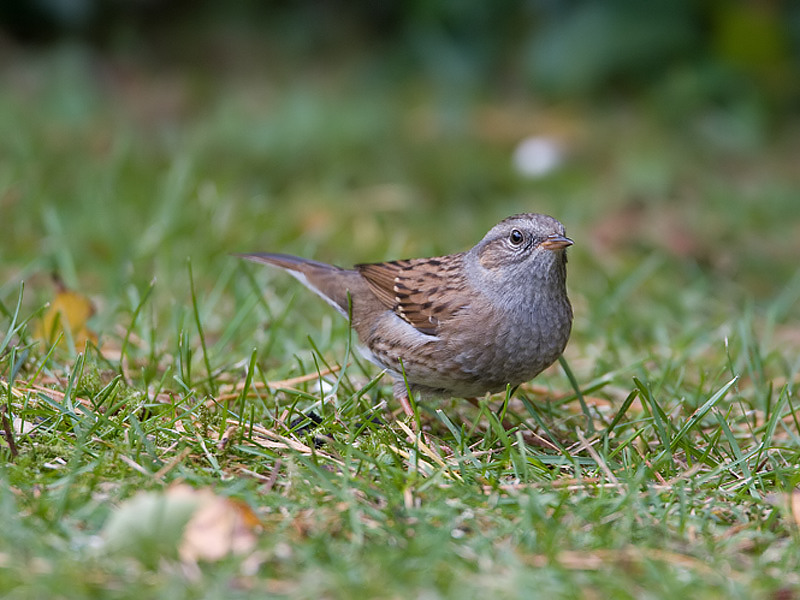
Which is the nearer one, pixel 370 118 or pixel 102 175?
pixel 102 175

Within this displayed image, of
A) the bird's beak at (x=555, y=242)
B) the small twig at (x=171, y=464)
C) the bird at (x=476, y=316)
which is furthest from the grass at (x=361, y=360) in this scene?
the bird's beak at (x=555, y=242)

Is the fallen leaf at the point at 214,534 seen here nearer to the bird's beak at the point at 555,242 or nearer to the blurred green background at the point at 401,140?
the bird's beak at the point at 555,242

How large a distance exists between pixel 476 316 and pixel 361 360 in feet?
3.20

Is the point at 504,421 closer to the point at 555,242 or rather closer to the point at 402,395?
the point at 402,395

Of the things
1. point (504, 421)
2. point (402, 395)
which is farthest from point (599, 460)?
point (402, 395)

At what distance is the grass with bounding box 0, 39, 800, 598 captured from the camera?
2.65 m

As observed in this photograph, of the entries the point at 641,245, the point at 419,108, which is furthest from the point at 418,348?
the point at 419,108

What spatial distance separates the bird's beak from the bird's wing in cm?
37

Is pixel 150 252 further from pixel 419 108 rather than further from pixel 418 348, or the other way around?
pixel 419 108

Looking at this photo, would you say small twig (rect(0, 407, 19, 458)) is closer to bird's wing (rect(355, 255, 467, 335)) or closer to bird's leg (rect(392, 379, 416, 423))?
bird's leg (rect(392, 379, 416, 423))

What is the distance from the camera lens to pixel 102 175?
6.69 metres

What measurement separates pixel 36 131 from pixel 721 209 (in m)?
5.01

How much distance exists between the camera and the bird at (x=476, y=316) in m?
3.77

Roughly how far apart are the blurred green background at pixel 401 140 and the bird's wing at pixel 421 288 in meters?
0.93
